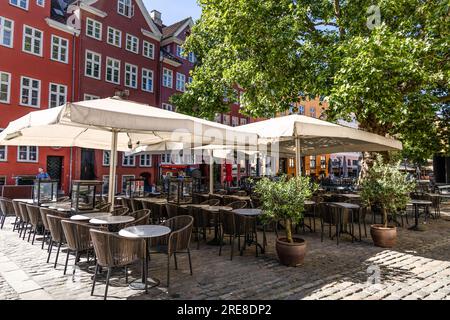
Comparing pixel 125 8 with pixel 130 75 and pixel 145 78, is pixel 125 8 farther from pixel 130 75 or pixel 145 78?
pixel 145 78

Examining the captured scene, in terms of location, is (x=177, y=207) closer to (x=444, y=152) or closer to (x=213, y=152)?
(x=213, y=152)

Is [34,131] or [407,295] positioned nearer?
[407,295]

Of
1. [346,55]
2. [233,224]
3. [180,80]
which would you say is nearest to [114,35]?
[180,80]

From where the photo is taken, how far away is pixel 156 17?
3172cm

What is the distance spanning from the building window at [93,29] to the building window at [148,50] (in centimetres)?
419

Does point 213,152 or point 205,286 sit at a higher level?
point 213,152

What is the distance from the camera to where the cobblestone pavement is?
4109mm

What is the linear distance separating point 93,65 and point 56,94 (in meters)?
3.67

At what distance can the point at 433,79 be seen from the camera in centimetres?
1002

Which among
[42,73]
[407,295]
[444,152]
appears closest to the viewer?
[407,295]

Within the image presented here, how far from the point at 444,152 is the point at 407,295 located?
16374 mm

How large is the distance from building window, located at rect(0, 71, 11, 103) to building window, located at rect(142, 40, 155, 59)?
11075 millimetres

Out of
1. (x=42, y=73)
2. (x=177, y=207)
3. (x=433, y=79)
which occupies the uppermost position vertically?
(x=42, y=73)
